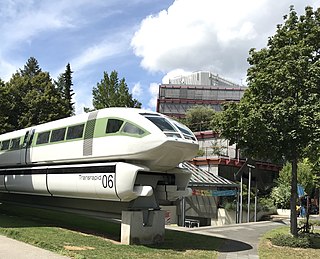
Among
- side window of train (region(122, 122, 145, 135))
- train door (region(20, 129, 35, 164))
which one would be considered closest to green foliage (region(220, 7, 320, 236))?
side window of train (region(122, 122, 145, 135))

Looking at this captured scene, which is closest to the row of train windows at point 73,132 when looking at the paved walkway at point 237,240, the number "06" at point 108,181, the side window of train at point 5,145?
the side window of train at point 5,145

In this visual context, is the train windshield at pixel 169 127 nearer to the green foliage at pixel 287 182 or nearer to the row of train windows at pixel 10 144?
the row of train windows at pixel 10 144

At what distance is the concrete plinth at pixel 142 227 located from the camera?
13.9 metres

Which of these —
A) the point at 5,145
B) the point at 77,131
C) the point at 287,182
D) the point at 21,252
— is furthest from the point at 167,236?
the point at 287,182

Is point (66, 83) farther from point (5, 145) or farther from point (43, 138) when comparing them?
point (43, 138)

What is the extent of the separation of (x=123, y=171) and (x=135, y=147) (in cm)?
94

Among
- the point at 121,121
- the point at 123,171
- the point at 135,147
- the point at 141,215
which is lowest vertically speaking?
the point at 141,215

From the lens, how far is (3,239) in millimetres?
13148

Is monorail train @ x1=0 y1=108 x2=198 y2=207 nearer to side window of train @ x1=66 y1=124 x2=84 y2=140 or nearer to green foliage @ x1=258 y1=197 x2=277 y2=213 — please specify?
side window of train @ x1=66 y1=124 x2=84 y2=140

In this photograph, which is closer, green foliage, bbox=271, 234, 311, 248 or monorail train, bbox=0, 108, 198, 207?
monorail train, bbox=0, 108, 198, 207

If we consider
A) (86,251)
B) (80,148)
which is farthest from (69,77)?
(86,251)

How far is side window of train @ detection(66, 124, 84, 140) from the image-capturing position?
16.7 meters

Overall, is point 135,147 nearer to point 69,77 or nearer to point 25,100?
point 25,100

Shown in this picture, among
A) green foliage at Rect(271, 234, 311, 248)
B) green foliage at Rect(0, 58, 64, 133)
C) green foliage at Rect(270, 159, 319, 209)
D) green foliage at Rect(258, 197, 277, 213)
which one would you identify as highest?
green foliage at Rect(0, 58, 64, 133)
